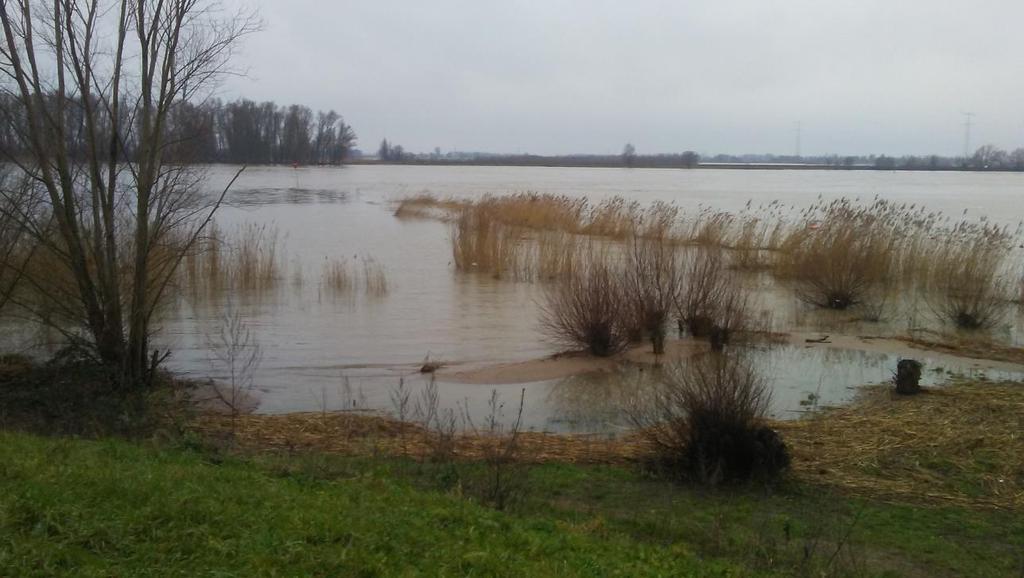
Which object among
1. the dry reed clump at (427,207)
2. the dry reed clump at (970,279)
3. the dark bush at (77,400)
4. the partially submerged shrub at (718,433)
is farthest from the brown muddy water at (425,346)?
the dry reed clump at (427,207)

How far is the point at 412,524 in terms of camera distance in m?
5.39

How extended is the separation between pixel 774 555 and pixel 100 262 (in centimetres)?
923

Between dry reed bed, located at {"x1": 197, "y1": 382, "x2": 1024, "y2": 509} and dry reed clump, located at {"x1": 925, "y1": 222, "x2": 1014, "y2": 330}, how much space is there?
6.74 metres

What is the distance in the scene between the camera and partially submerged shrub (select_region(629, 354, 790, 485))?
8.27 metres

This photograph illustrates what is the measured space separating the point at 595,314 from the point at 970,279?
30.3 ft

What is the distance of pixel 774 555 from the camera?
6098 millimetres

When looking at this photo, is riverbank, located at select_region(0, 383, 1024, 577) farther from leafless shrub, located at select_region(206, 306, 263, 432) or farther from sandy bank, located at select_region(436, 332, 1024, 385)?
sandy bank, located at select_region(436, 332, 1024, 385)

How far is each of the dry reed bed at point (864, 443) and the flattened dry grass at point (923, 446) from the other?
0.01 m

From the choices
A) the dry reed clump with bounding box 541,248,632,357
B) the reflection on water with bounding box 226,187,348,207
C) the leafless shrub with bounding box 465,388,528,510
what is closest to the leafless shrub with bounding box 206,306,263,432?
the leafless shrub with bounding box 465,388,528,510

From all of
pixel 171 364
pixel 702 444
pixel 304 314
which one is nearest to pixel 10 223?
pixel 171 364

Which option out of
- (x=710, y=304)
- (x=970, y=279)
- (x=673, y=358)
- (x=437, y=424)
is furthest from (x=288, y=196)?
(x=437, y=424)

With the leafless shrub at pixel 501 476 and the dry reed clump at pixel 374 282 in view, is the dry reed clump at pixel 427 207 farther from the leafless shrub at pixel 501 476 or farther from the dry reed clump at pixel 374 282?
the leafless shrub at pixel 501 476

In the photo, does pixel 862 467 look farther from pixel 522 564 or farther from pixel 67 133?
pixel 67 133

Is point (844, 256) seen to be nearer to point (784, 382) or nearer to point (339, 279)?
point (784, 382)
